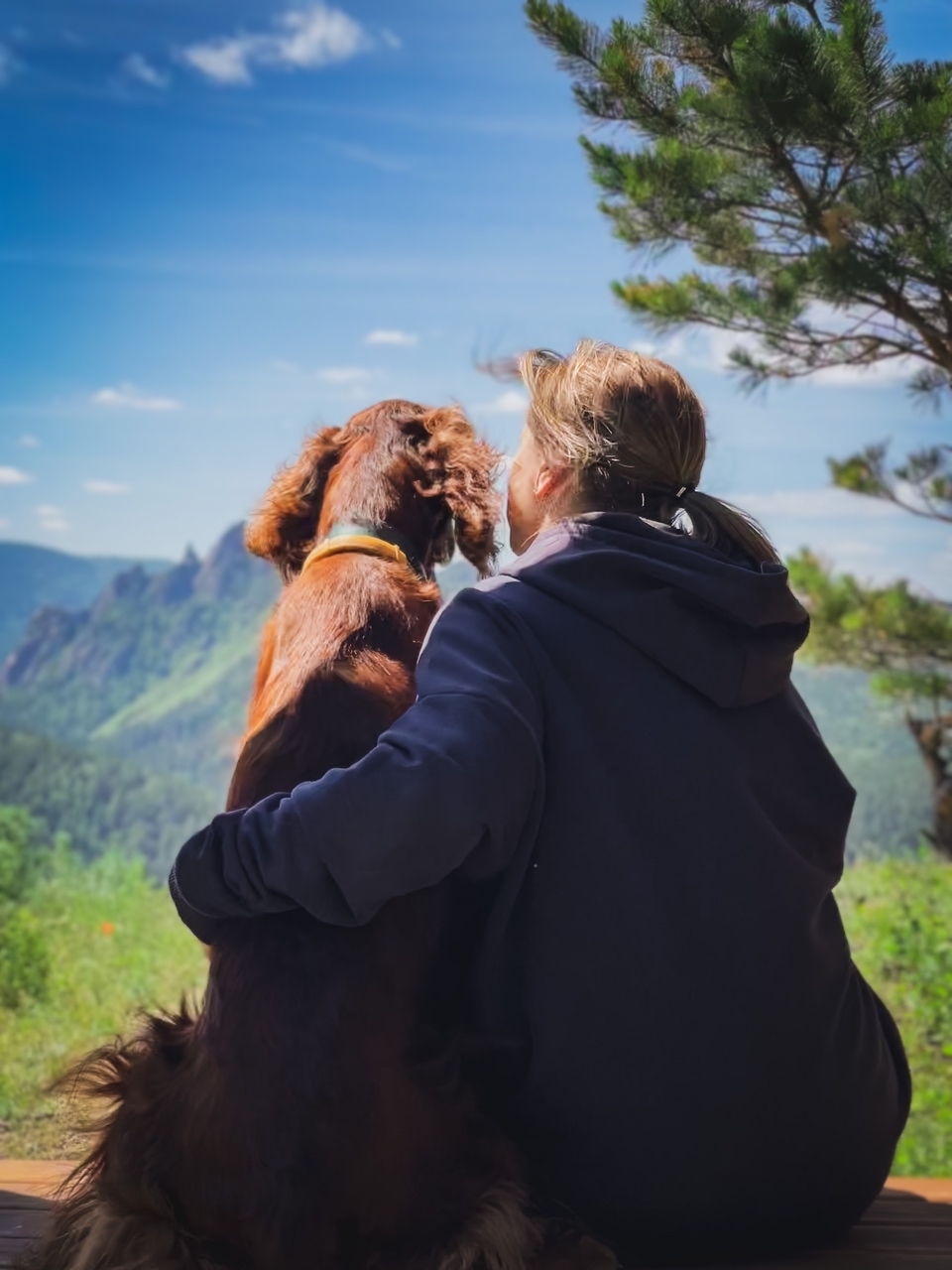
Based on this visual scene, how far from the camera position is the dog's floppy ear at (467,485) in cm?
210

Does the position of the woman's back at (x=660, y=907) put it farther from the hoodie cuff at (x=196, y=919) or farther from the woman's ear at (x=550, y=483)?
the hoodie cuff at (x=196, y=919)

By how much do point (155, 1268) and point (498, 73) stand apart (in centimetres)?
567

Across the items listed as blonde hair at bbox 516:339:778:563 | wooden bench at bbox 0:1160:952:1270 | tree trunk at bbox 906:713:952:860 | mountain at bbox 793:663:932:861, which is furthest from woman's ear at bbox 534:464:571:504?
mountain at bbox 793:663:932:861

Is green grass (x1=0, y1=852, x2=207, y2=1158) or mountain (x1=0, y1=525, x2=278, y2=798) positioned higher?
mountain (x1=0, y1=525, x2=278, y2=798)

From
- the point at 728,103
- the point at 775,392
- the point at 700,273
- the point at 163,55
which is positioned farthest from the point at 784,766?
the point at 163,55

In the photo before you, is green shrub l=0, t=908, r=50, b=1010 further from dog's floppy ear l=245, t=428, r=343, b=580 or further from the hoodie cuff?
the hoodie cuff

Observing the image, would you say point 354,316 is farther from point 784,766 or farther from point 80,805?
point 784,766

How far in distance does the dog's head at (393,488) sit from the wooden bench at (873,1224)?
3.60ft

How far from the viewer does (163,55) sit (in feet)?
21.1

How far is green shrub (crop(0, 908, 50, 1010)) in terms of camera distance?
426cm

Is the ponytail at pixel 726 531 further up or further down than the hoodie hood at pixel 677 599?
further up

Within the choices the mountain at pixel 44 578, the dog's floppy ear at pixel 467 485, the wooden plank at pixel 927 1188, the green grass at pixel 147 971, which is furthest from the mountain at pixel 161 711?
the dog's floppy ear at pixel 467 485

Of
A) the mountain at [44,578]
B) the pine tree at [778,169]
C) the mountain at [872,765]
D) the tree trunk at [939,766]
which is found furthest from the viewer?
the mountain at [44,578]

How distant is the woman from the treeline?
5990mm
